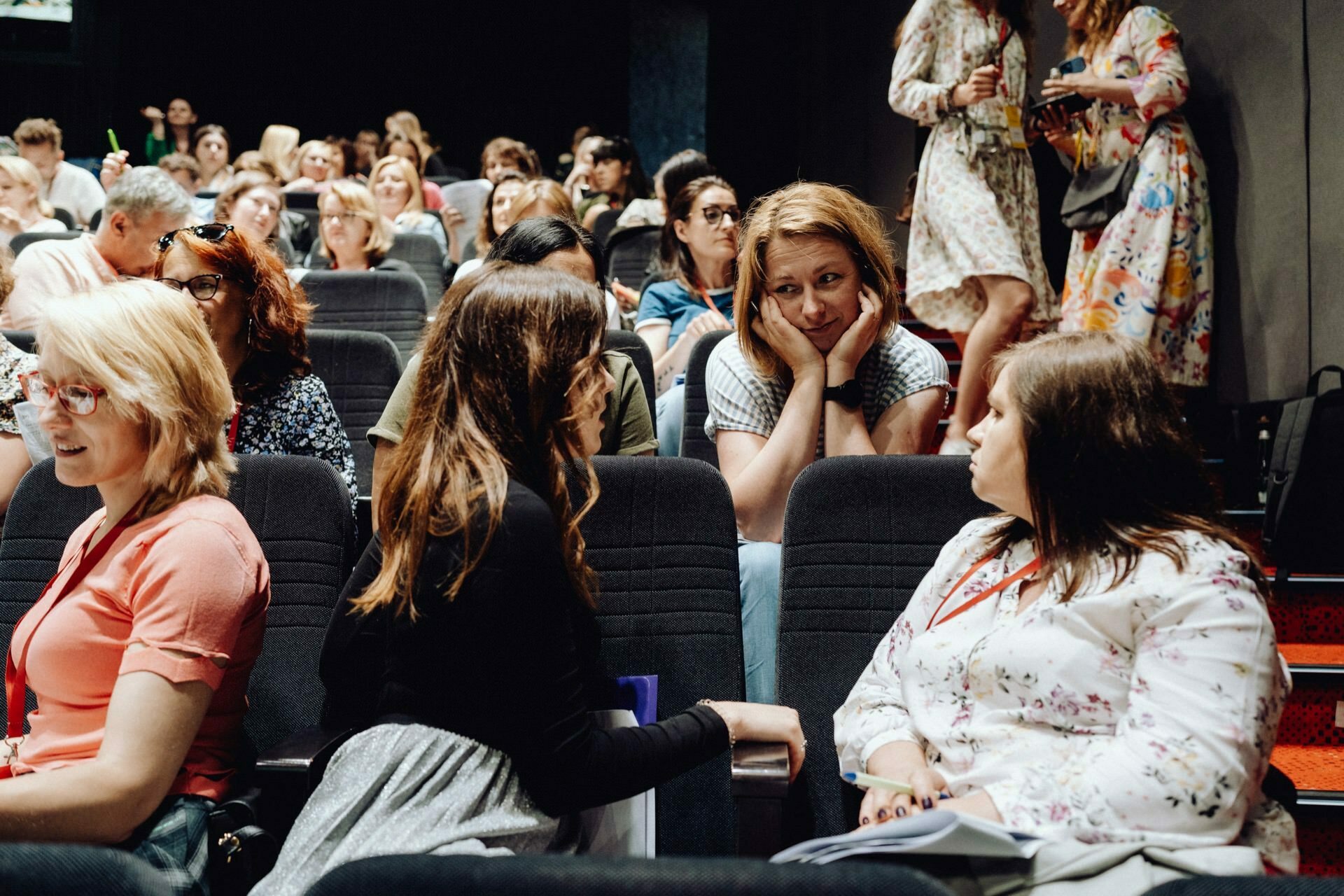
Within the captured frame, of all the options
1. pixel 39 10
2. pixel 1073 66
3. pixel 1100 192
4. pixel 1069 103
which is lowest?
pixel 1100 192

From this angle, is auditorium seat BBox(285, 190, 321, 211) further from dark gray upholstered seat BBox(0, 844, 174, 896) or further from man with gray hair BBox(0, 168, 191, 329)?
dark gray upholstered seat BBox(0, 844, 174, 896)

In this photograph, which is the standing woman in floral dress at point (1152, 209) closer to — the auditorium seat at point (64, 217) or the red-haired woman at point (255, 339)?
the red-haired woman at point (255, 339)

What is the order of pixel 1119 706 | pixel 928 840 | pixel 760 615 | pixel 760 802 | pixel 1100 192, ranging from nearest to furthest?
pixel 928 840 → pixel 1119 706 → pixel 760 802 → pixel 760 615 → pixel 1100 192

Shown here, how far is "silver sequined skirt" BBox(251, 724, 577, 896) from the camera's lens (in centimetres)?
117

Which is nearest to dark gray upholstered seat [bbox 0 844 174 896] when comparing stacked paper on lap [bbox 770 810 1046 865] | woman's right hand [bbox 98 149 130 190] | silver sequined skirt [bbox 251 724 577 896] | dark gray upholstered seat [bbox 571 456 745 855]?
silver sequined skirt [bbox 251 724 577 896]

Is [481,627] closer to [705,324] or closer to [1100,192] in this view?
[705,324]

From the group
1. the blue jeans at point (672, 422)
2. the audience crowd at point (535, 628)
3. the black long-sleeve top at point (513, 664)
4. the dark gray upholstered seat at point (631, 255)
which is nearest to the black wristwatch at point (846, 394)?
the audience crowd at point (535, 628)

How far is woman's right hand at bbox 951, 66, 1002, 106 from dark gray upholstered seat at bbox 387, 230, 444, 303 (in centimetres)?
260

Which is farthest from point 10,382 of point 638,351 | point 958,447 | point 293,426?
point 958,447

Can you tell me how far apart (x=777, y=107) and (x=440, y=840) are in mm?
9218

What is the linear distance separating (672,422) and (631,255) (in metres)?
2.28

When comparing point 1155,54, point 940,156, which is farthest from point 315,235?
point 1155,54

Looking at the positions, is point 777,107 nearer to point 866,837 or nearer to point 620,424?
point 620,424

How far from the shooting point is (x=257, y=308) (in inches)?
92.4
